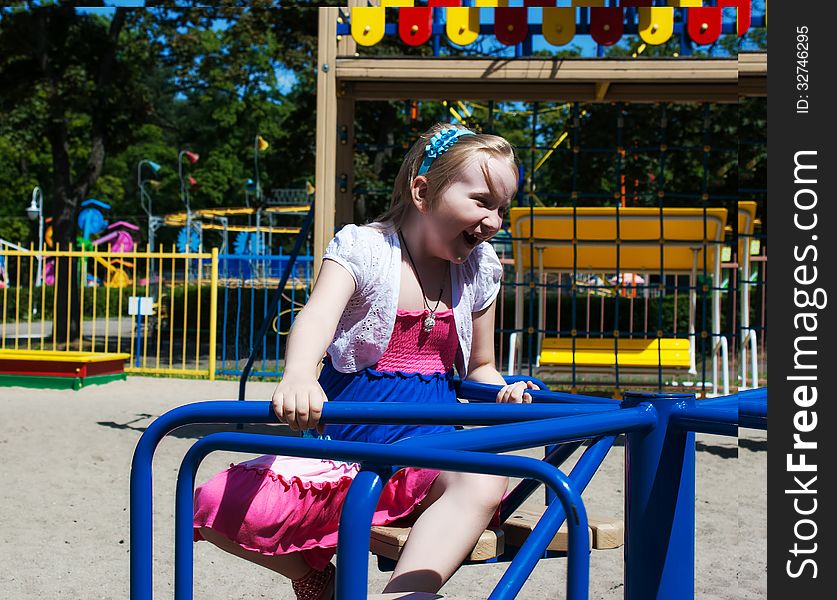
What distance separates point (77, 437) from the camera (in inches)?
205

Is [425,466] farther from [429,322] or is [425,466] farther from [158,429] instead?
[429,322]

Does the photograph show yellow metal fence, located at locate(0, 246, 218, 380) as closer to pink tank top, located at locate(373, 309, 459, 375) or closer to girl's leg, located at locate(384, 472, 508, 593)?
pink tank top, located at locate(373, 309, 459, 375)

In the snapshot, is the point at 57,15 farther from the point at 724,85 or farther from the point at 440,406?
the point at 440,406

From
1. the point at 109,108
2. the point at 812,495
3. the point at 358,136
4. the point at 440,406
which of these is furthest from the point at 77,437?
the point at 358,136

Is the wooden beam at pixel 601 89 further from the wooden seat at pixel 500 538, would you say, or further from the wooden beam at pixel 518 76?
the wooden seat at pixel 500 538

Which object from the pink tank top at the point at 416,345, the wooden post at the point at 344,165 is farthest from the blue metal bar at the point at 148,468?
the wooden post at the point at 344,165

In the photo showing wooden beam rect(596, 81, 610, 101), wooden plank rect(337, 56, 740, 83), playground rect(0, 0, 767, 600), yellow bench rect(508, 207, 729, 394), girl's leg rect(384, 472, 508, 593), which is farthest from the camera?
yellow bench rect(508, 207, 729, 394)

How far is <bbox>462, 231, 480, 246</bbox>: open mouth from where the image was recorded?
154 cm

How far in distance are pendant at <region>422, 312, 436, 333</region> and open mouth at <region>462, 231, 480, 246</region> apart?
148 mm

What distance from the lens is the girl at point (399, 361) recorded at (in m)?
1.28

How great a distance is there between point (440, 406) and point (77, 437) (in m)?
4.57

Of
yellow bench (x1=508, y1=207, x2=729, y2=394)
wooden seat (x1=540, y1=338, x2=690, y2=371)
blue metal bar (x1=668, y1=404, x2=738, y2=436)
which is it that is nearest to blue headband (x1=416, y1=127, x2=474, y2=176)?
blue metal bar (x1=668, y1=404, x2=738, y2=436)

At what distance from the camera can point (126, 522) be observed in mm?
3465

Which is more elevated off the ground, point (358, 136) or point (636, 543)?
point (358, 136)
